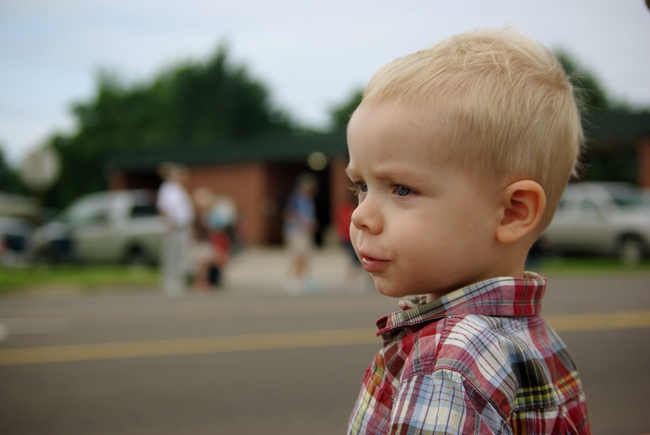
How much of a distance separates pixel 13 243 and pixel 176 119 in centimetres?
3909

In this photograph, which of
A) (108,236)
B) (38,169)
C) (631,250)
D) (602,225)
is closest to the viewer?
(38,169)

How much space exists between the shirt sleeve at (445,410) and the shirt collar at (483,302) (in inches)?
5.9

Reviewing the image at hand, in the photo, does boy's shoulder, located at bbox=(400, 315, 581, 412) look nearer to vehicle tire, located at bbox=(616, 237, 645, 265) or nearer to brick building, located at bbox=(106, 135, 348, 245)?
vehicle tire, located at bbox=(616, 237, 645, 265)

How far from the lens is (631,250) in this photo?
14.7 m

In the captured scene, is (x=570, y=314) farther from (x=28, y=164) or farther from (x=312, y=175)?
(x=312, y=175)

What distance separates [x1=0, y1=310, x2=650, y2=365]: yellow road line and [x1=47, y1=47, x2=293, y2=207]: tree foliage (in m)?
53.3

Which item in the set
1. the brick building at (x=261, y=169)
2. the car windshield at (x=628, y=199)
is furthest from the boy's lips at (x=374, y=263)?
the brick building at (x=261, y=169)

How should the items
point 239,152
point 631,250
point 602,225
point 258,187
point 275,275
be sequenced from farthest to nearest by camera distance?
point 239,152 → point 258,187 → point 602,225 → point 631,250 → point 275,275

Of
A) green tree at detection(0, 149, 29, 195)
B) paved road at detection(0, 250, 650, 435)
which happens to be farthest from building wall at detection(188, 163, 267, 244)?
green tree at detection(0, 149, 29, 195)

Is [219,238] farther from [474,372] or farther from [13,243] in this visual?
[13,243]

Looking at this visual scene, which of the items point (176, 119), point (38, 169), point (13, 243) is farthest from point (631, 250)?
point (176, 119)

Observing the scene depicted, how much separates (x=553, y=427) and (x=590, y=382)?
4.02m

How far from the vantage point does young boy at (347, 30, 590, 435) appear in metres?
0.97

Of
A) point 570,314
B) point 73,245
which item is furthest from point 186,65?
point 570,314
